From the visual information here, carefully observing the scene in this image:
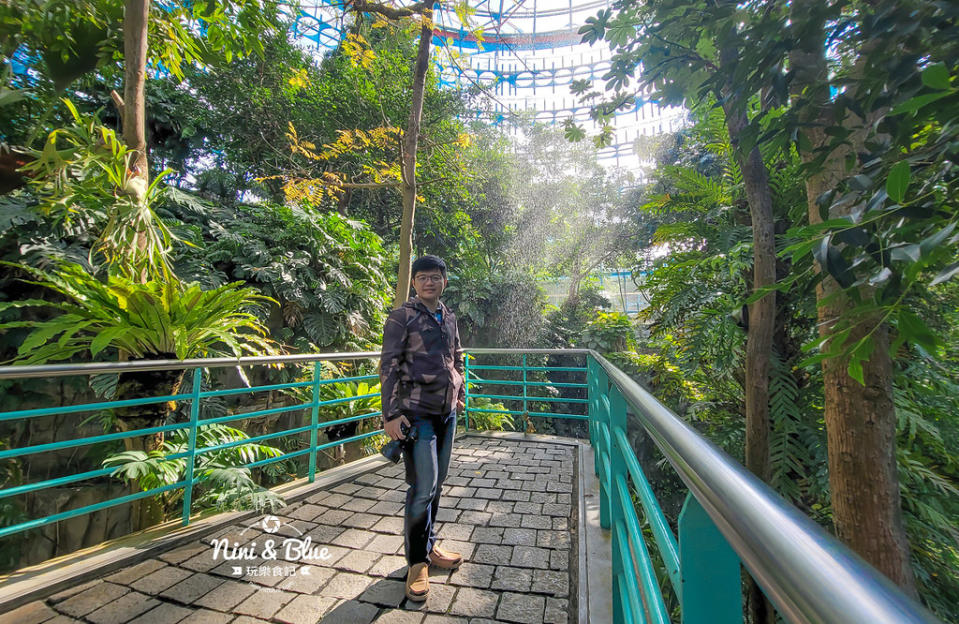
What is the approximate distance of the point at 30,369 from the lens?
6.70 ft

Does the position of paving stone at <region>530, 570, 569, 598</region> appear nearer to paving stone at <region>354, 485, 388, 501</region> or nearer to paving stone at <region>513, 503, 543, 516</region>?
paving stone at <region>513, 503, 543, 516</region>

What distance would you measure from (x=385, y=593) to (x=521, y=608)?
2.25 feet

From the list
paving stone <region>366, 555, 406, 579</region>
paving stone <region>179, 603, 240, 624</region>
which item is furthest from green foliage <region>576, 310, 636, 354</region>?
paving stone <region>179, 603, 240, 624</region>

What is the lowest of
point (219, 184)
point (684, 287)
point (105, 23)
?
point (684, 287)

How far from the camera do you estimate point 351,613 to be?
6.27ft

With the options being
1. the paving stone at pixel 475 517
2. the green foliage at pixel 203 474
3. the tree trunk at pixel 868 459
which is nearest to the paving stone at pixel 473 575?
the paving stone at pixel 475 517

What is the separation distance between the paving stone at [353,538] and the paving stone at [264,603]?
50 cm

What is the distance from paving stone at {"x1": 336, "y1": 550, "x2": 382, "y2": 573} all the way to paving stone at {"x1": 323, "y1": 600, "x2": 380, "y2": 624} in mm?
290

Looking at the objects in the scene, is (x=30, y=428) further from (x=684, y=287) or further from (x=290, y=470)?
(x=684, y=287)

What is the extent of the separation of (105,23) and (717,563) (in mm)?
5074

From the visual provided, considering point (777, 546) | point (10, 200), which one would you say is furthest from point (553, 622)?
point (10, 200)

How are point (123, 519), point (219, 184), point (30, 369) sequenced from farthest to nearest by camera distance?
1. point (219, 184)
2. point (123, 519)
3. point (30, 369)

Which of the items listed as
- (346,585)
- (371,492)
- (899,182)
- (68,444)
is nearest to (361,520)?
(371,492)

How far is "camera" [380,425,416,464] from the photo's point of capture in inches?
79.0
